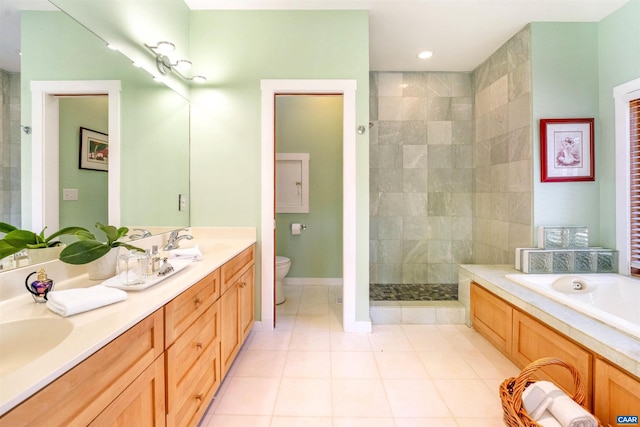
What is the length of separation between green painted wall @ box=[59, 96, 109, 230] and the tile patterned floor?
1.24 m

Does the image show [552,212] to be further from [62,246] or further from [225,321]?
[62,246]

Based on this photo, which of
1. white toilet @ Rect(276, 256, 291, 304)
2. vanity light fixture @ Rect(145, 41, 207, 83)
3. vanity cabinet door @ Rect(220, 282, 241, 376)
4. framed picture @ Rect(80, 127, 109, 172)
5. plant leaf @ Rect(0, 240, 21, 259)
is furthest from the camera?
white toilet @ Rect(276, 256, 291, 304)

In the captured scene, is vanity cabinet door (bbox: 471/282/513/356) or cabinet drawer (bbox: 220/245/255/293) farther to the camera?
vanity cabinet door (bbox: 471/282/513/356)

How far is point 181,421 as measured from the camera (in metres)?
1.13

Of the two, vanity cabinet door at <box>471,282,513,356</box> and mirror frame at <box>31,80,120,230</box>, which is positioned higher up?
mirror frame at <box>31,80,120,230</box>

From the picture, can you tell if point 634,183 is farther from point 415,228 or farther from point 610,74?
point 415,228

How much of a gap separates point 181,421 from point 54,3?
77.3 inches

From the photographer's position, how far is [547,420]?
1.18m

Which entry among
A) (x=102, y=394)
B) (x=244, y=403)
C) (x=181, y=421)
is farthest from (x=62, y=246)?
(x=244, y=403)

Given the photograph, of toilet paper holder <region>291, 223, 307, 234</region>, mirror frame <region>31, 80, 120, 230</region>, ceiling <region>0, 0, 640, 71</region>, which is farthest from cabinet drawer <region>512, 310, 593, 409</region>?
mirror frame <region>31, 80, 120, 230</region>

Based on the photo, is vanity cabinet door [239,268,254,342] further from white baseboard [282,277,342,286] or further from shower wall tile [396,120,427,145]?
shower wall tile [396,120,427,145]

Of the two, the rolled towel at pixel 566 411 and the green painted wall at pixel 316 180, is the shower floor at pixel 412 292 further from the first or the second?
the rolled towel at pixel 566 411

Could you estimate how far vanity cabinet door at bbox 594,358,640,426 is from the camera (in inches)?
43.6

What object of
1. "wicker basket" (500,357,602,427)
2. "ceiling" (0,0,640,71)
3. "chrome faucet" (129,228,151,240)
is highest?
"ceiling" (0,0,640,71)
